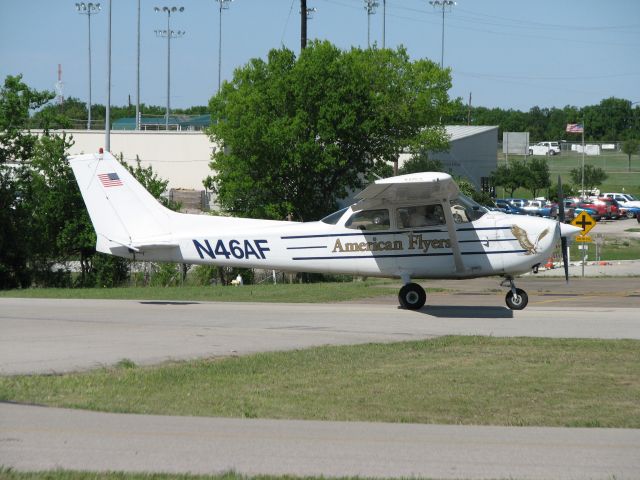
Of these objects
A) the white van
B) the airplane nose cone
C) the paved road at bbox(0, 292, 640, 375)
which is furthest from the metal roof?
the airplane nose cone

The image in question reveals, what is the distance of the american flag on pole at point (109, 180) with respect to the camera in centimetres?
1861

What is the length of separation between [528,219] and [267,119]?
23.0 meters

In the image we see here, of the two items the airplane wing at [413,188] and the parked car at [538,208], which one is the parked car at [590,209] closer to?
the parked car at [538,208]

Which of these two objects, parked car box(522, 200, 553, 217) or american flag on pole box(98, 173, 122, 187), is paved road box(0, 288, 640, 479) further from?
parked car box(522, 200, 553, 217)

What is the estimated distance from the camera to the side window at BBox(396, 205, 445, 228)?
17750 mm

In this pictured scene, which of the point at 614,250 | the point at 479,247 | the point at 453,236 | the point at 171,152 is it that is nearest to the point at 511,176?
the point at 614,250

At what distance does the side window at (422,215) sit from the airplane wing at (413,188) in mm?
281

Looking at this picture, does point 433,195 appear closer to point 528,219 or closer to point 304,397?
point 528,219

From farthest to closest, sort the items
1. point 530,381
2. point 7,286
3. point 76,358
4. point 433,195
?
point 7,286 → point 433,195 → point 76,358 → point 530,381

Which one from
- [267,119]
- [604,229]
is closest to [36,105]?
[267,119]

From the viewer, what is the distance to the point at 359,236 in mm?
18062

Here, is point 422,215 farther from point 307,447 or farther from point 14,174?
point 14,174

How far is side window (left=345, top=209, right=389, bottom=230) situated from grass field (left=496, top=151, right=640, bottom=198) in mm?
74494

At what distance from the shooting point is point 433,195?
1734 cm
